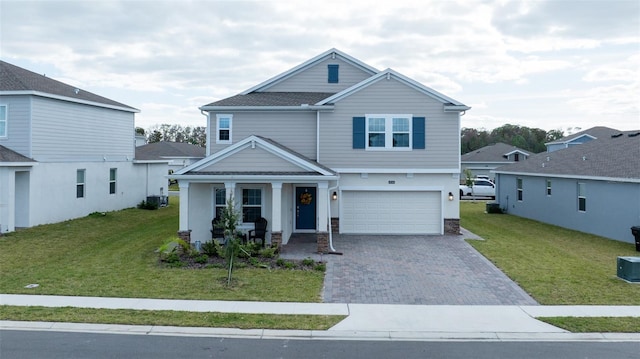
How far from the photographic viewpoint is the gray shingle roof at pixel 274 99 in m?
21.5

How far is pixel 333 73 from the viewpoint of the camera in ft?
78.6

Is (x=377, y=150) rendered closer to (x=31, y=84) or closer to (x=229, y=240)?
(x=229, y=240)

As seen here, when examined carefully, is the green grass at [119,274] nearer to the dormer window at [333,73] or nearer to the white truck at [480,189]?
the dormer window at [333,73]

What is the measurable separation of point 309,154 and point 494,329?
42.6ft

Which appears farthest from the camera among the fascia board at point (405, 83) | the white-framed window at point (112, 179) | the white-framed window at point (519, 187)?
the white-framed window at point (519, 187)

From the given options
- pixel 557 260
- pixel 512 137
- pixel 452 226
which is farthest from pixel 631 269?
pixel 512 137

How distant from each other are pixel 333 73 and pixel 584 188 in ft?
43.0

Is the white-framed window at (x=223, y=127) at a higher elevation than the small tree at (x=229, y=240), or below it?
higher

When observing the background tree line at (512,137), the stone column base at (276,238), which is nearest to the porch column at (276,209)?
the stone column base at (276,238)

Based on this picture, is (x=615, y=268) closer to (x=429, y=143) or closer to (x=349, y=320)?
(x=429, y=143)

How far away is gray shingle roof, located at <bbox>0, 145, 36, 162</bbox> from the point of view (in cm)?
2012

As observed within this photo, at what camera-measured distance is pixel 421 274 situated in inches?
557

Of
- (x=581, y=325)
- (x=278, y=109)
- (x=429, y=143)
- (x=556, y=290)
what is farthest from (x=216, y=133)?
(x=581, y=325)

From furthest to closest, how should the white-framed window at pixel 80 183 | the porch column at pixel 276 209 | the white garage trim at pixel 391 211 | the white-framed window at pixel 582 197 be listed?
the white-framed window at pixel 80 183 < the white-framed window at pixel 582 197 < the white garage trim at pixel 391 211 < the porch column at pixel 276 209
